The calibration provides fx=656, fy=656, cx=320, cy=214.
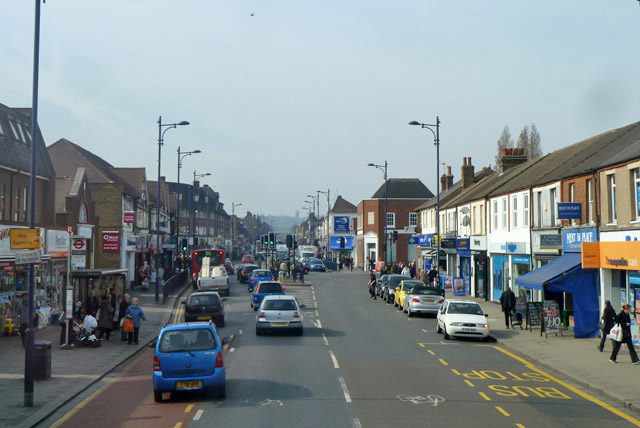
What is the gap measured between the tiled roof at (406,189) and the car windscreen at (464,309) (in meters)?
57.7

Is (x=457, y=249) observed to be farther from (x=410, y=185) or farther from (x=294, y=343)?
(x=410, y=185)

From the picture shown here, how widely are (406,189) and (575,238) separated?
57902 mm

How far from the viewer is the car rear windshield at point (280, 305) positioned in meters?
24.7

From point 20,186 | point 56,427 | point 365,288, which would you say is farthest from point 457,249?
point 56,427

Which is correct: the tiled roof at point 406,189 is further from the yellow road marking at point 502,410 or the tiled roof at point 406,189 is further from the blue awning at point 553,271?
the yellow road marking at point 502,410

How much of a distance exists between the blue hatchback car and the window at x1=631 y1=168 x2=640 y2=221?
571 inches

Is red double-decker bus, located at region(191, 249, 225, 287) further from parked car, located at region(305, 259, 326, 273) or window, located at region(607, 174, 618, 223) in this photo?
window, located at region(607, 174, 618, 223)

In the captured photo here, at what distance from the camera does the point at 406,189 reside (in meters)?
83.4

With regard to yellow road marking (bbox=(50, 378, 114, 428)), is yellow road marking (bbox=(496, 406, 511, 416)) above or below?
above

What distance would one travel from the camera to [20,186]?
27625 mm

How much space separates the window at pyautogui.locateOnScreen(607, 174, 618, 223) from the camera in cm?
2281

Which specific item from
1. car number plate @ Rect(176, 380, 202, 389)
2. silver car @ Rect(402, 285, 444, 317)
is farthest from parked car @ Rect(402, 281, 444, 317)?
car number plate @ Rect(176, 380, 202, 389)

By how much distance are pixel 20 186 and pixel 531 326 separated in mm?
21813

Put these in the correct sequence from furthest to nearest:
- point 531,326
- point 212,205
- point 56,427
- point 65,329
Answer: point 212,205
point 531,326
point 65,329
point 56,427
